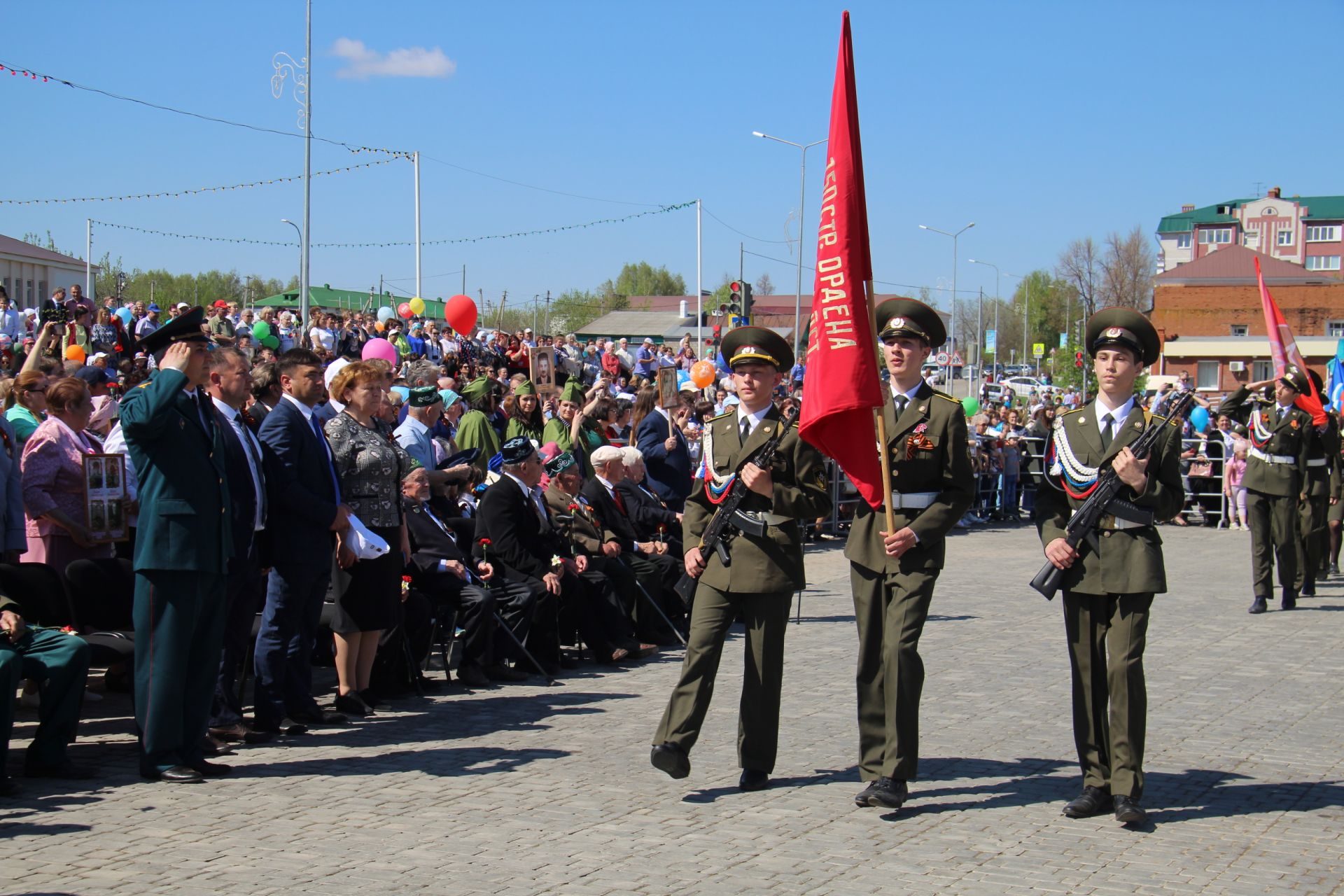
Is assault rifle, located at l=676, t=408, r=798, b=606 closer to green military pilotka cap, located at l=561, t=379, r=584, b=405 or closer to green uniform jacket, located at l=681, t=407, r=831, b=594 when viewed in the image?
green uniform jacket, located at l=681, t=407, r=831, b=594

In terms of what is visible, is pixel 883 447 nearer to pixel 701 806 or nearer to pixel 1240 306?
pixel 701 806

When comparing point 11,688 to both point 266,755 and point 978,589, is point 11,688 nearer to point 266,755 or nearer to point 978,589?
point 266,755

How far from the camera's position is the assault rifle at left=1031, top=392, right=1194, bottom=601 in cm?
599

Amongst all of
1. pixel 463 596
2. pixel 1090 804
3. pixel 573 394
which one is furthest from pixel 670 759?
pixel 573 394

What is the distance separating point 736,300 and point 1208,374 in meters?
61.8

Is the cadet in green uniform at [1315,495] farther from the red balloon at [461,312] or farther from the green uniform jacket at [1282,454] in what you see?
the red balloon at [461,312]

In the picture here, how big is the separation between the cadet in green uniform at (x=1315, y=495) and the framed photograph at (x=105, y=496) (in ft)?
36.7

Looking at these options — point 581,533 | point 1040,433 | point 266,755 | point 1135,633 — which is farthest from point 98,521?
point 1040,433

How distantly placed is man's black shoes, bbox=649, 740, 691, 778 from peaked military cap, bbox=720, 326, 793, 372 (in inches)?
72.8

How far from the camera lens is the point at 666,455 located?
45.4ft

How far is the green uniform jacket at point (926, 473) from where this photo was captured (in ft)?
20.3

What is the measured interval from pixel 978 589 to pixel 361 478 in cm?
825

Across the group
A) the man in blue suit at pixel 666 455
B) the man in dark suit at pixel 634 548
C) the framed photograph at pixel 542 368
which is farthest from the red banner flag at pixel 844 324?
the framed photograph at pixel 542 368

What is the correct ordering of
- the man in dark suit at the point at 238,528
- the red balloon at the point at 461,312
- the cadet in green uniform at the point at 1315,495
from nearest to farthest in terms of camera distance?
the man in dark suit at the point at 238,528 < the cadet in green uniform at the point at 1315,495 < the red balloon at the point at 461,312
